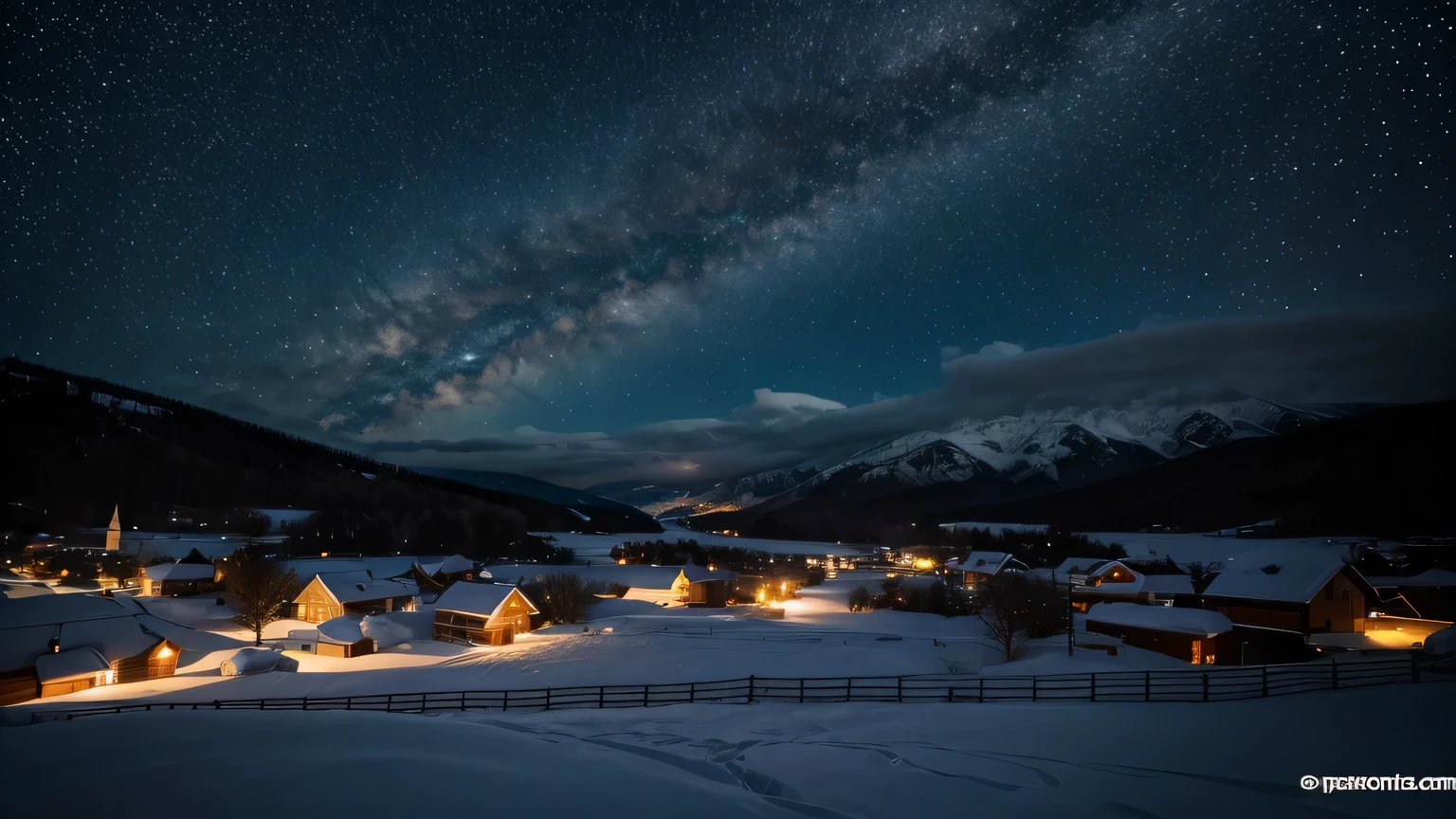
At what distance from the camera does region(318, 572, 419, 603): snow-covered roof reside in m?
58.4

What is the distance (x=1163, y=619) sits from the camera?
125 ft

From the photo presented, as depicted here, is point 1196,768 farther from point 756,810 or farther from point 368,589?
point 368,589

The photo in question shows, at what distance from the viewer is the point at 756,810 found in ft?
30.7

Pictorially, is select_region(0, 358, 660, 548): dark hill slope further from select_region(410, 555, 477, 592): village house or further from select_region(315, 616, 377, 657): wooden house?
select_region(410, 555, 477, 592): village house

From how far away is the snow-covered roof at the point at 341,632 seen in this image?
43.5m

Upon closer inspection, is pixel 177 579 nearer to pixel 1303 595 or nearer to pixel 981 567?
pixel 981 567

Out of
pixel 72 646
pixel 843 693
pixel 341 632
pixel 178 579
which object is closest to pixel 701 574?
pixel 341 632

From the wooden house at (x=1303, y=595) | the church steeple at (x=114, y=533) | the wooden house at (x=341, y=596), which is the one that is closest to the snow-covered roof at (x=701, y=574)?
the wooden house at (x=341, y=596)

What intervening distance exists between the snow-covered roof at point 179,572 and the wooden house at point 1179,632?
91.4 metres

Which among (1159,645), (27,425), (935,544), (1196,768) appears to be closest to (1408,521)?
(1159,645)

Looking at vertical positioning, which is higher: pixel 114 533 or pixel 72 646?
pixel 114 533

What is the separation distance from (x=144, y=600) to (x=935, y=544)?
4781 inches

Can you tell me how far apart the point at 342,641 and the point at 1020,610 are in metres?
51.3

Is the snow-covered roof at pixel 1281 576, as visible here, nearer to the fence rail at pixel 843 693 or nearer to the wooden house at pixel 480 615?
the fence rail at pixel 843 693
